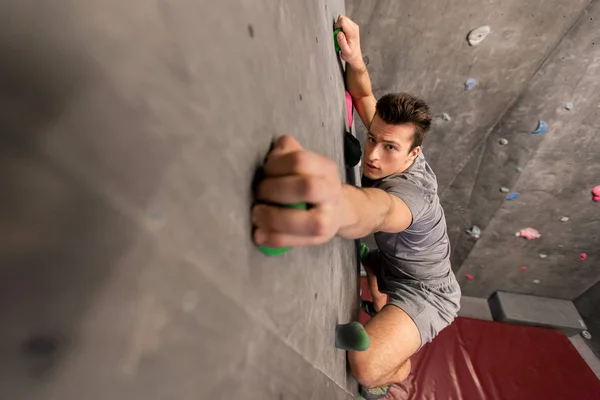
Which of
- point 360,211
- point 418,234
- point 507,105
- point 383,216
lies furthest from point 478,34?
point 360,211

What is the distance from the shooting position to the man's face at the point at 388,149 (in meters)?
1.00

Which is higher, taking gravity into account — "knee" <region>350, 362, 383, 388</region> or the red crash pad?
"knee" <region>350, 362, 383, 388</region>

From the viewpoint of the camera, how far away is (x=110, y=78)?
21cm

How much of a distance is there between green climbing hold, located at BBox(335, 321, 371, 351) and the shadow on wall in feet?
1.71

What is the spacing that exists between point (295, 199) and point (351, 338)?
1.33 feet

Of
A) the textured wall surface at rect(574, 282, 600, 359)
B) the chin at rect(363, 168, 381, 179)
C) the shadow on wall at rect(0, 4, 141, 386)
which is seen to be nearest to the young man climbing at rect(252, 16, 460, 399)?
the chin at rect(363, 168, 381, 179)

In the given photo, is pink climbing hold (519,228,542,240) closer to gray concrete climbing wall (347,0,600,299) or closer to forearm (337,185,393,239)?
gray concrete climbing wall (347,0,600,299)

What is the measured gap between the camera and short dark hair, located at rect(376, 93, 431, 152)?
98 centimetres

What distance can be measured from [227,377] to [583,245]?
2.34 metres

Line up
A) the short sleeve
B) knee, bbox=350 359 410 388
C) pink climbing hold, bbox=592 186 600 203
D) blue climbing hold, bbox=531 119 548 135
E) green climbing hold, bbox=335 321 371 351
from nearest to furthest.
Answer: green climbing hold, bbox=335 321 371 351, the short sleeve, knee, bbox=350 359 410 388, blue climbing hold, bbox=531 119 548 135, pink climbing hold, bbox=592 186 600 203

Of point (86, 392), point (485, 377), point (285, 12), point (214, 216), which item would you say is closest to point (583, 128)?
point (485, 377)

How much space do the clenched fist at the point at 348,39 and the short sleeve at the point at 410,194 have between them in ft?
1.21

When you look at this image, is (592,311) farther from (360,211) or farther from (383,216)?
(360,211)

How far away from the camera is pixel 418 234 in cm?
101
